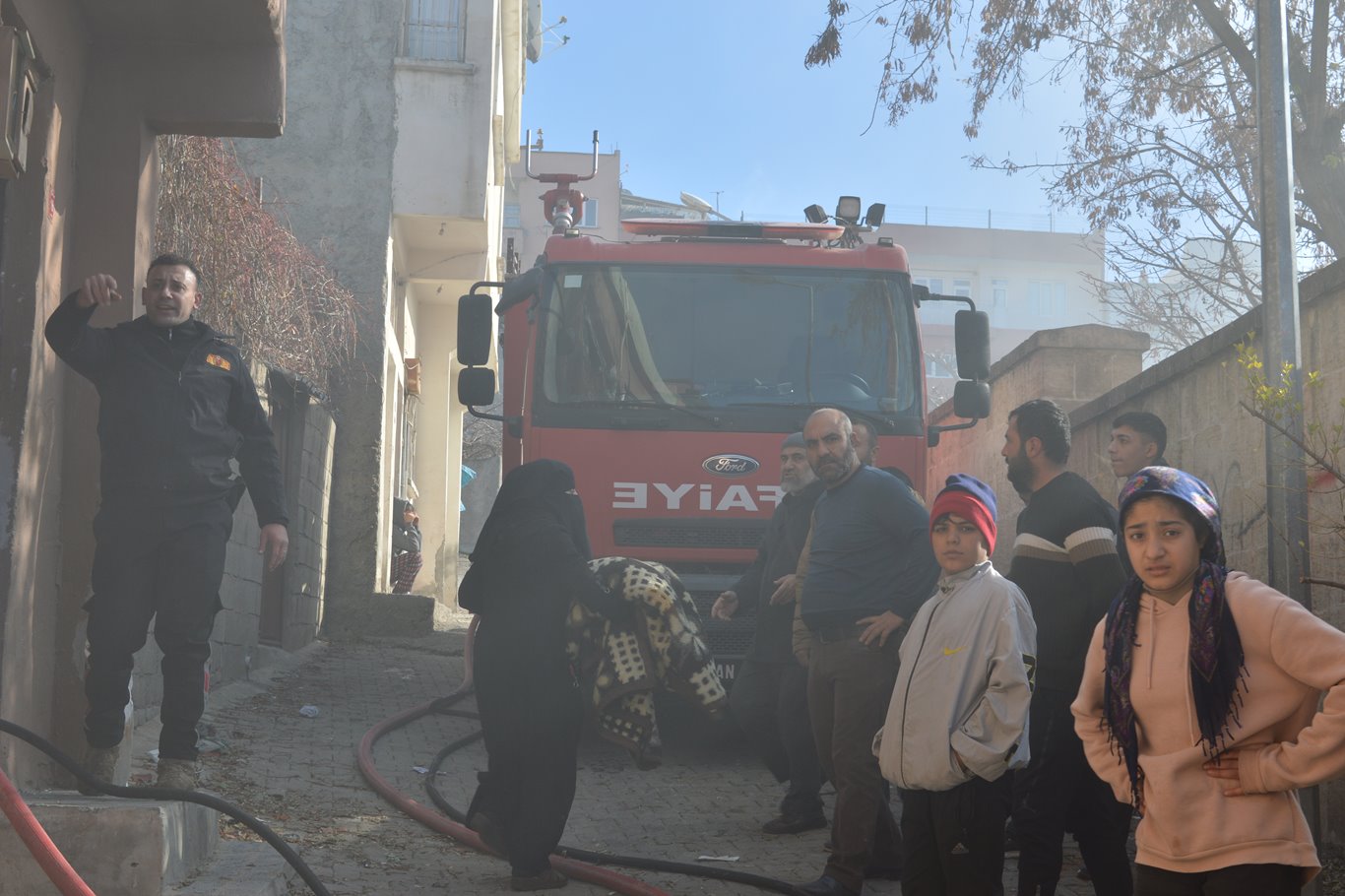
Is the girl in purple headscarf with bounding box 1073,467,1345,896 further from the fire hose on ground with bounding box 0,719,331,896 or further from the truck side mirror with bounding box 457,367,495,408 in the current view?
the truck side mirror with bounding box 457,367,495,408

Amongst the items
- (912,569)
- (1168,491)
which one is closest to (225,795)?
(912,569)

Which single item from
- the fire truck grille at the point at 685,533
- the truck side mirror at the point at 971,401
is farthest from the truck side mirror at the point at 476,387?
the truck side mirror at the point at 971,401

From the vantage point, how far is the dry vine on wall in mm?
9773

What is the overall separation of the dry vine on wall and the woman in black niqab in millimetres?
4148

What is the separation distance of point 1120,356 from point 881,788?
7.49 m

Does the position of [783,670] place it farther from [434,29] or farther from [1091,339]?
[434,29]

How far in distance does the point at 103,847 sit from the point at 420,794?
3.39 m

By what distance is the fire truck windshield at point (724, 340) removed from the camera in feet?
30.0

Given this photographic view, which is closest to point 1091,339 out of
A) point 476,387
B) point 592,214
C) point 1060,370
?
point 1060,370

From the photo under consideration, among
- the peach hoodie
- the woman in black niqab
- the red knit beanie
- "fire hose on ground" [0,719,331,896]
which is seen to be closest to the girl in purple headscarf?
the peach hoodie

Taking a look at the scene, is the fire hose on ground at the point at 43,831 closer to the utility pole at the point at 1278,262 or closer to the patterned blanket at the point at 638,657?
the patterned blanket at the point at 638,657

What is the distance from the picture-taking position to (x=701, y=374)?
916 cm

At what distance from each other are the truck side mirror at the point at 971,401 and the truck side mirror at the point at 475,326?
2879mm

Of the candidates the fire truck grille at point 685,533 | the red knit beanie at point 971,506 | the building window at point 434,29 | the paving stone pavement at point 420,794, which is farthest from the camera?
the building window at point 434,29
